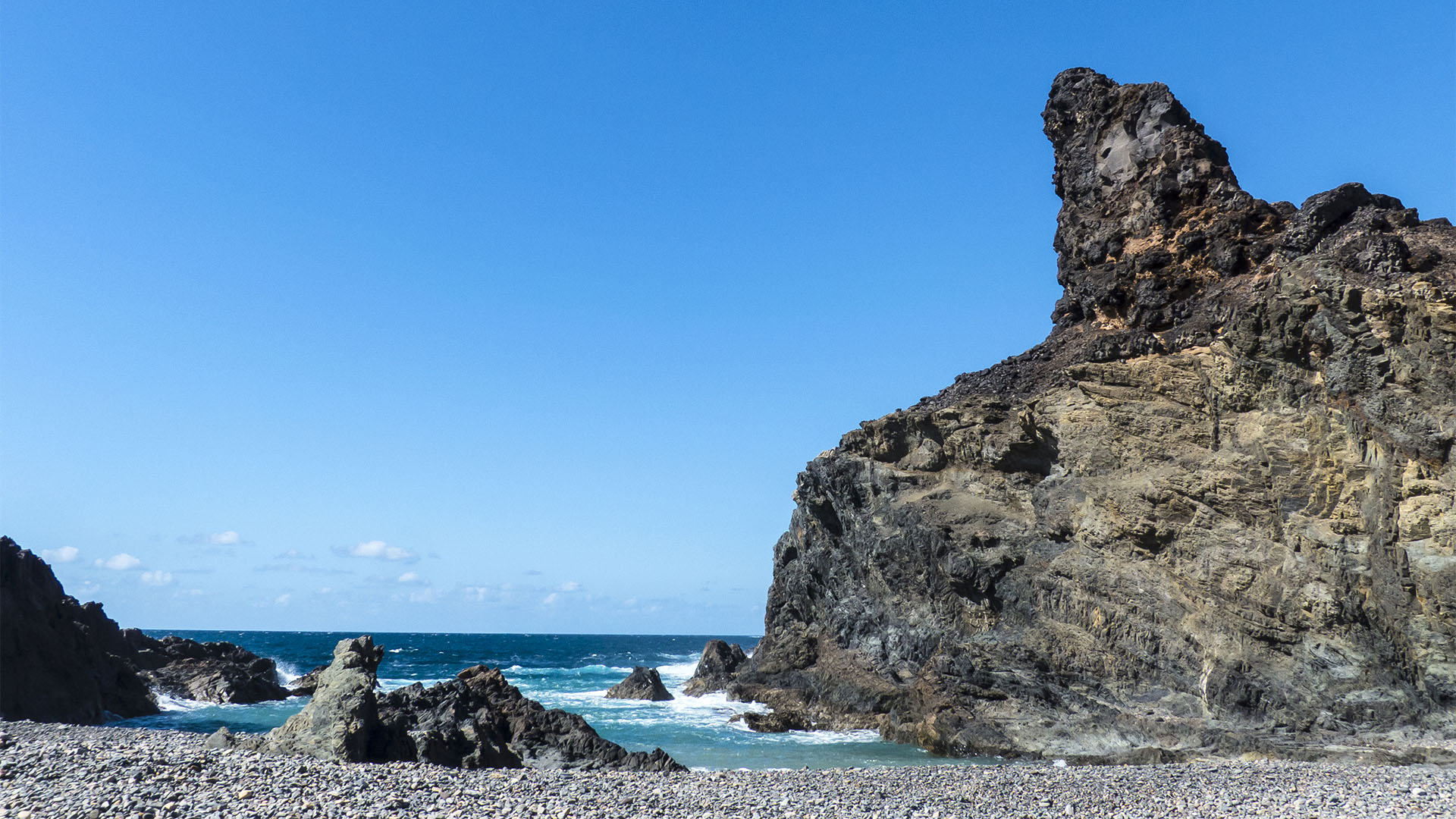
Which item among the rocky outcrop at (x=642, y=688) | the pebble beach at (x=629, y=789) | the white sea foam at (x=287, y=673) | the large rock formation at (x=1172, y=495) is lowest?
the white sea foam at (x=287, y=673)

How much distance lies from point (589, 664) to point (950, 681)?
6207 cm

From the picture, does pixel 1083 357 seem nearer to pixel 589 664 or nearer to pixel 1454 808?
pixel 1454 808

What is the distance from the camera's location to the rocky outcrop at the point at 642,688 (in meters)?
44.9

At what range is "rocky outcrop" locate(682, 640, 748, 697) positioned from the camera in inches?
1789

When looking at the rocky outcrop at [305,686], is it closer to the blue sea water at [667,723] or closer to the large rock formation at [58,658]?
the blue sea water at [667,723]

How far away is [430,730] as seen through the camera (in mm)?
18562

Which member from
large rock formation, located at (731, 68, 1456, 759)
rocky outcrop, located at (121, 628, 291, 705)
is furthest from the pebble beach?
rocky outcrop, located at (121, 628, 291, 705)

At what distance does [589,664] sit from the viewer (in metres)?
84.4

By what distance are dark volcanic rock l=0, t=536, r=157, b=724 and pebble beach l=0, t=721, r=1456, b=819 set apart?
1354 centimetres

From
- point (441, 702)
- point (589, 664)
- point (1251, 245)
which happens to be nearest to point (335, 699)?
point (441, 702)

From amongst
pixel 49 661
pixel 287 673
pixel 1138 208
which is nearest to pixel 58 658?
pixel 49 661

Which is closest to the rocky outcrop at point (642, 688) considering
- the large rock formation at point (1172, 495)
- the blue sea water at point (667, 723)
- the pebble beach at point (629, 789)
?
the blue sea water at point (667, 723)

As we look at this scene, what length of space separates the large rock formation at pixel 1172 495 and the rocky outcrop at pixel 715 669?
410 inches

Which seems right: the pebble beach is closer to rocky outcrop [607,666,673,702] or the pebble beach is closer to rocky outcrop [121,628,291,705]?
rocky outcrop [607,666,673,702]
